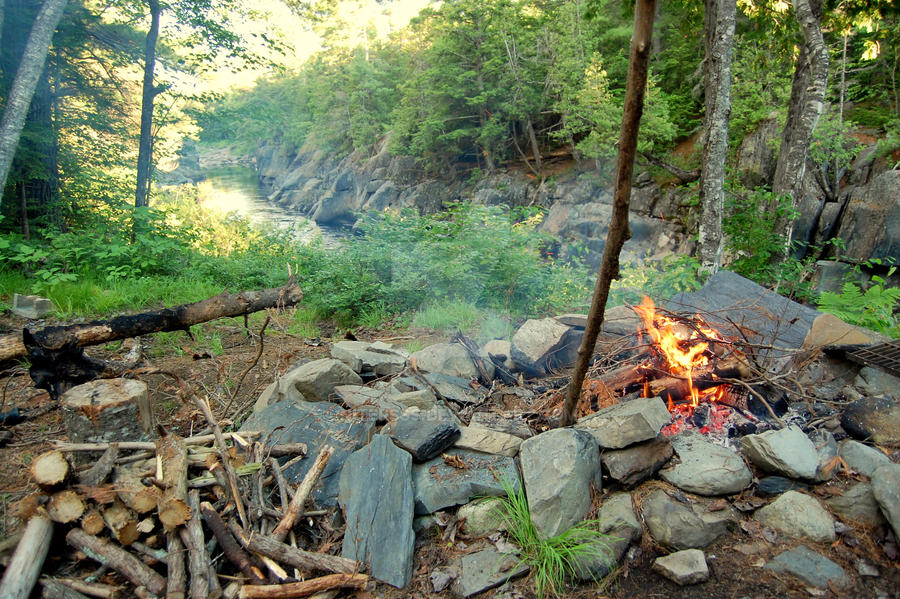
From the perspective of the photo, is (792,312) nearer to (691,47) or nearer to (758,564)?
(758,564)

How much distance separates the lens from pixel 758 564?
87.4 inches

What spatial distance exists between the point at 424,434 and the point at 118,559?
5.41 feet

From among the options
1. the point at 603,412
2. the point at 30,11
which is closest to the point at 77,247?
the point at 30,11

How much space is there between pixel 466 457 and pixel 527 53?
19558 mm

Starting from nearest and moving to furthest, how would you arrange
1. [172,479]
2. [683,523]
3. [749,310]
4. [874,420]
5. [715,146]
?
1. [683,523]
2. [172,479]
3. [874,420]
4. [749,310]
5. [715,146]

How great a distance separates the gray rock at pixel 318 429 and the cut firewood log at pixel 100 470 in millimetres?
822

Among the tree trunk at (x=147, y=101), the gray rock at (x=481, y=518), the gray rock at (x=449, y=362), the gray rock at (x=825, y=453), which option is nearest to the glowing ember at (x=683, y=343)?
the gray rock at (x=825, y=453)

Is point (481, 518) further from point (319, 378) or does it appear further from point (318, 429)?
point (319, 378)

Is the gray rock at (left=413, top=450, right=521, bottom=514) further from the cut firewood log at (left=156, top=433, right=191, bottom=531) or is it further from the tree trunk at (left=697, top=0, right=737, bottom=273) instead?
the tree trunk at (left=697, top=0, right=737, bottom=273)

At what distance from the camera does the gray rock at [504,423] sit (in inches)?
128

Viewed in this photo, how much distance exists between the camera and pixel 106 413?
281 cm

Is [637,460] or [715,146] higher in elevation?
→ [715,146]

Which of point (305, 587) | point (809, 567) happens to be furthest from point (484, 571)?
point (809, 567)

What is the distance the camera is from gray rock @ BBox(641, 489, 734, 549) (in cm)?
237
